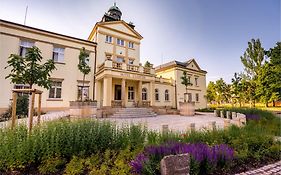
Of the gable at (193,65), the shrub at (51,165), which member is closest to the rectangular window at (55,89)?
the shrub at (51,165)

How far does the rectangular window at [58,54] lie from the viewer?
15495 mm

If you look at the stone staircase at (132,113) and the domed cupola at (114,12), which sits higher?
the domed cupola at (114,12)

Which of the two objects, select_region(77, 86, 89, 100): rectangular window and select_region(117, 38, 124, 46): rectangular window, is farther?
select_region(117, 38, 124, 46): rectangular window

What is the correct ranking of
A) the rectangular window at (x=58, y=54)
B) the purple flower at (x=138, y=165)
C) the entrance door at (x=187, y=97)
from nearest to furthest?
1. the purple flower at (x=138, y=165)
2. the rectangular window at (x=58, y=54)
3. the entrance door at (x=187, y=97)

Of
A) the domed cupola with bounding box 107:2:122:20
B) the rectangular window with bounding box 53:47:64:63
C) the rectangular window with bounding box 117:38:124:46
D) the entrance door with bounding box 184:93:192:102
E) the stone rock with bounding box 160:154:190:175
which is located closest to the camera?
the stone rock with bounding box 160:154:190:175

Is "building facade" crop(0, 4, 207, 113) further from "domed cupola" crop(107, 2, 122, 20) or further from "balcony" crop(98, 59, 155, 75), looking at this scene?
"domed cupola" crop(107, 2, 122, 20)

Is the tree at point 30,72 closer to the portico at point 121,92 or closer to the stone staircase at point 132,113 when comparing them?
the stone staircase at point 132,113

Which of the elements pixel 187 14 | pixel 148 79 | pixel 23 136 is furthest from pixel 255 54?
pixel 23 136

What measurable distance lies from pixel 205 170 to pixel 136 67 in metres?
14.9

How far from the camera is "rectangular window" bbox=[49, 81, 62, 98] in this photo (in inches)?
579

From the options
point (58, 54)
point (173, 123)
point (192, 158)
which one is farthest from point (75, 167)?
point (58, 54)

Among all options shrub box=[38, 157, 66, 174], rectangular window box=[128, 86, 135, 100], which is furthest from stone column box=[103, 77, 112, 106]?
shrub box=[38, 157, 66, 174]

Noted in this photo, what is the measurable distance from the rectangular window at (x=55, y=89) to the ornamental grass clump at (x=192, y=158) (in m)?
14.3

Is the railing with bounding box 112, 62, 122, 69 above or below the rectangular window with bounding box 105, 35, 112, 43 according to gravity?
below
